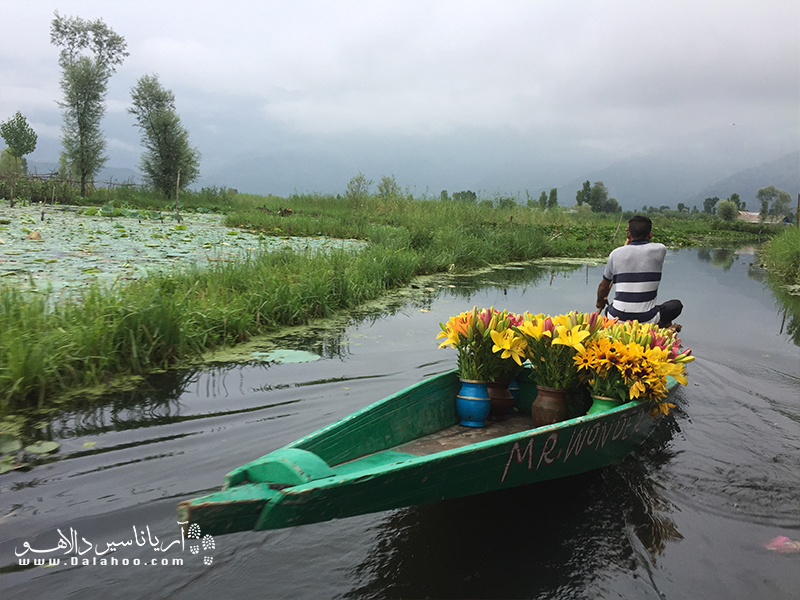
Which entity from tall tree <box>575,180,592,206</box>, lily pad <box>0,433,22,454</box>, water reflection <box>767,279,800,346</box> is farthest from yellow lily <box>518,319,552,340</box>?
tall tree <box>575,180,592,206</box>

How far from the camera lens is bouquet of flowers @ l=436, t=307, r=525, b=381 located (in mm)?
3121

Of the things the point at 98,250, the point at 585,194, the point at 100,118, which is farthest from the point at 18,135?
the point at 585,194

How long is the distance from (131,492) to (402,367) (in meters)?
Result: 2.76

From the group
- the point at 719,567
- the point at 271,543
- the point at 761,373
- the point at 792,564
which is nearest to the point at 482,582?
the point at 271,543

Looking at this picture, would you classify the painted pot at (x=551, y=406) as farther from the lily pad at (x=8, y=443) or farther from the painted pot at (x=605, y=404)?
the lily pad at (x=8, y=443)

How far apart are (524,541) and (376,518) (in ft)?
2.35

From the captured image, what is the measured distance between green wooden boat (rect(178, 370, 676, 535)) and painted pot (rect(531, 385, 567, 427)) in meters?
0.24

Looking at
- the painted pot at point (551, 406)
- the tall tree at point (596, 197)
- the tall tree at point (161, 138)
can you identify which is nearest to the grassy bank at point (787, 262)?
the painted pot at point (551, 406)

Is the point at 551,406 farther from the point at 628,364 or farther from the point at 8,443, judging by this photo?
the point at 8,443

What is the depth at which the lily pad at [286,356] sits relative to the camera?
5012 millimetres

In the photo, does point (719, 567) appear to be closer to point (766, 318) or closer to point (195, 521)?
point (195, 521)

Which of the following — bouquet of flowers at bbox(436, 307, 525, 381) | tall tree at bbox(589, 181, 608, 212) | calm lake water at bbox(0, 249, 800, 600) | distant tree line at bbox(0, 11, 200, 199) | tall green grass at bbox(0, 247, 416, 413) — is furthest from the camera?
tall tree at bbox(589, 181, 608, 212)

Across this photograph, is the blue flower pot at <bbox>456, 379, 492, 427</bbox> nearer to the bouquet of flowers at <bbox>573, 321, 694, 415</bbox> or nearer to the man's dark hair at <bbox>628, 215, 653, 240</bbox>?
the bouquet of flowers at <bbox>573, 321, 694, 415</bbox>

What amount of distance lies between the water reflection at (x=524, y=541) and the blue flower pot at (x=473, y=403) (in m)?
0.44
